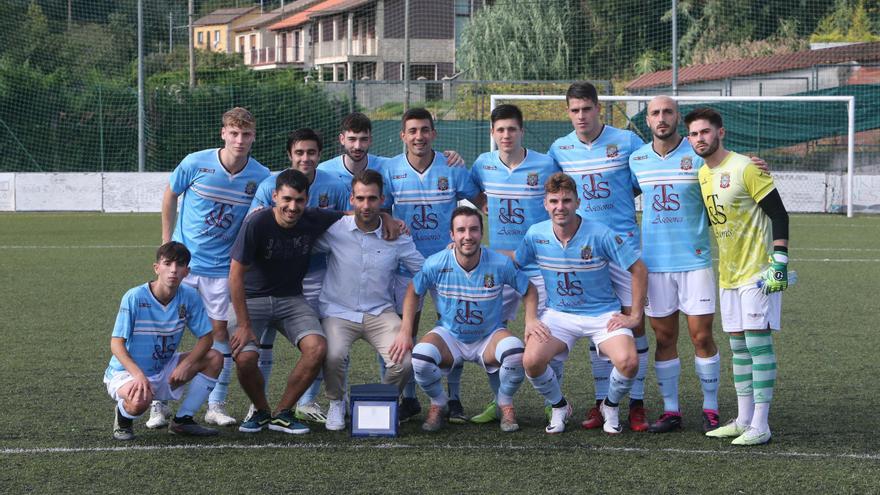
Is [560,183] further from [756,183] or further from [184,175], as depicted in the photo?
[184,175]

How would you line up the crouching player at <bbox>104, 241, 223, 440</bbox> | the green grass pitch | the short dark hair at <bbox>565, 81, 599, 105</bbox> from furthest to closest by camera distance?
the short dark hair at <bbox>565, 81, 599, 105</bbox>
the crouching player at <bbox>104, 241, 223, 440</bbox>
the green grass pitch

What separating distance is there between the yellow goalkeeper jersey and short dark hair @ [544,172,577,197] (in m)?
0.67

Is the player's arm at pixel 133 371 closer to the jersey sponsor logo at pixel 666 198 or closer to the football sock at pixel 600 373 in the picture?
the football sock at pixel 600 373

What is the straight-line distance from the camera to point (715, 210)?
221 inches

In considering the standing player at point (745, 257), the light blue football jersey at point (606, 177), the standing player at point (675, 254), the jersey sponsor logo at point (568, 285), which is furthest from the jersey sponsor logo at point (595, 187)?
the standing player at point (745, 257)

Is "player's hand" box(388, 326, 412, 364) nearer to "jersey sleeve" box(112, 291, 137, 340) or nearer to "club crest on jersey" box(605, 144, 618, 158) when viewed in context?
"jersey sleeve" box(112, 291, 137, 340)

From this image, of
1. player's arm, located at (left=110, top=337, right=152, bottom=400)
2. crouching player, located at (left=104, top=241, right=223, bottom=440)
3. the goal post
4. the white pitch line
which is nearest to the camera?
the white pitch line

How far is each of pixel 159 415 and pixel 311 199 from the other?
Answer: 1.43 meters

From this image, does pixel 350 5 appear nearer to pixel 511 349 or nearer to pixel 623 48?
pixel 623 48

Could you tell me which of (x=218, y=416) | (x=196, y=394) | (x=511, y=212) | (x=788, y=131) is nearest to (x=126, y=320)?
(x=196, y=394)

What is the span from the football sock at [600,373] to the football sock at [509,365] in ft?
1.80

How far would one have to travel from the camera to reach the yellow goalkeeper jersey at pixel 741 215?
5.49 meters

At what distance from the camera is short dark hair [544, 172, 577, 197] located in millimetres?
5676

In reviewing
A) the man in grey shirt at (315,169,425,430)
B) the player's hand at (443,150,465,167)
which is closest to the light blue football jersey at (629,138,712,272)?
the player's hand at (443,150,465,167)
